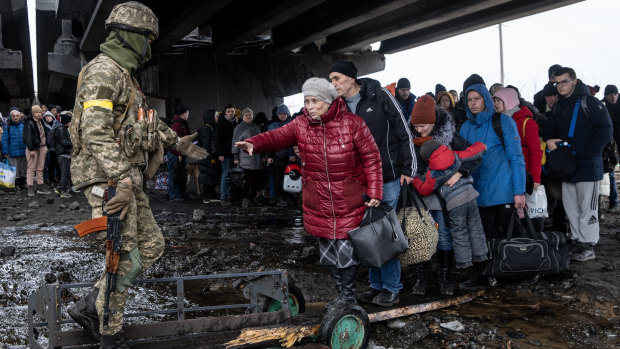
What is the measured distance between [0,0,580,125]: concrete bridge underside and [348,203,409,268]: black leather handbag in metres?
8.63

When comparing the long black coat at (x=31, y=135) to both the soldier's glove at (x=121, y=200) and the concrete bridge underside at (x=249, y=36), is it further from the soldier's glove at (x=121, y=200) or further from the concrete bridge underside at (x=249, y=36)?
the soldier's glove at (x=121, y=200)

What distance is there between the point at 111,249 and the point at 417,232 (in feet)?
9.03

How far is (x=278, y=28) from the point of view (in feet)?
60.4

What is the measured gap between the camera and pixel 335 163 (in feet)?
13.6

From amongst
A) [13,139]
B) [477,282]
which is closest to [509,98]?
[477,282]

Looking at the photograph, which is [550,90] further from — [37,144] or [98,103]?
[37,144]

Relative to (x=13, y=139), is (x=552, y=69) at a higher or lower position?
higher

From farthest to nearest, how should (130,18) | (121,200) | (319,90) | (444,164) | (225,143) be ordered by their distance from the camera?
(225,143), (444,164), (319,90), (130,18), (121,200)

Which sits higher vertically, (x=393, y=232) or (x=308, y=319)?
(x=393, y=232)

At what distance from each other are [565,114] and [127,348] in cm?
555

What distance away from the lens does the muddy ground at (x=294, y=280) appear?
447 cm

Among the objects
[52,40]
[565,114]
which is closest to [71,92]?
[52,40]

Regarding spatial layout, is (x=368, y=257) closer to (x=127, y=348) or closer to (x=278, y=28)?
(x=127, y=348)

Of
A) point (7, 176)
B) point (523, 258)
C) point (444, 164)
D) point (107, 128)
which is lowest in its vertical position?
point (523, 258)
